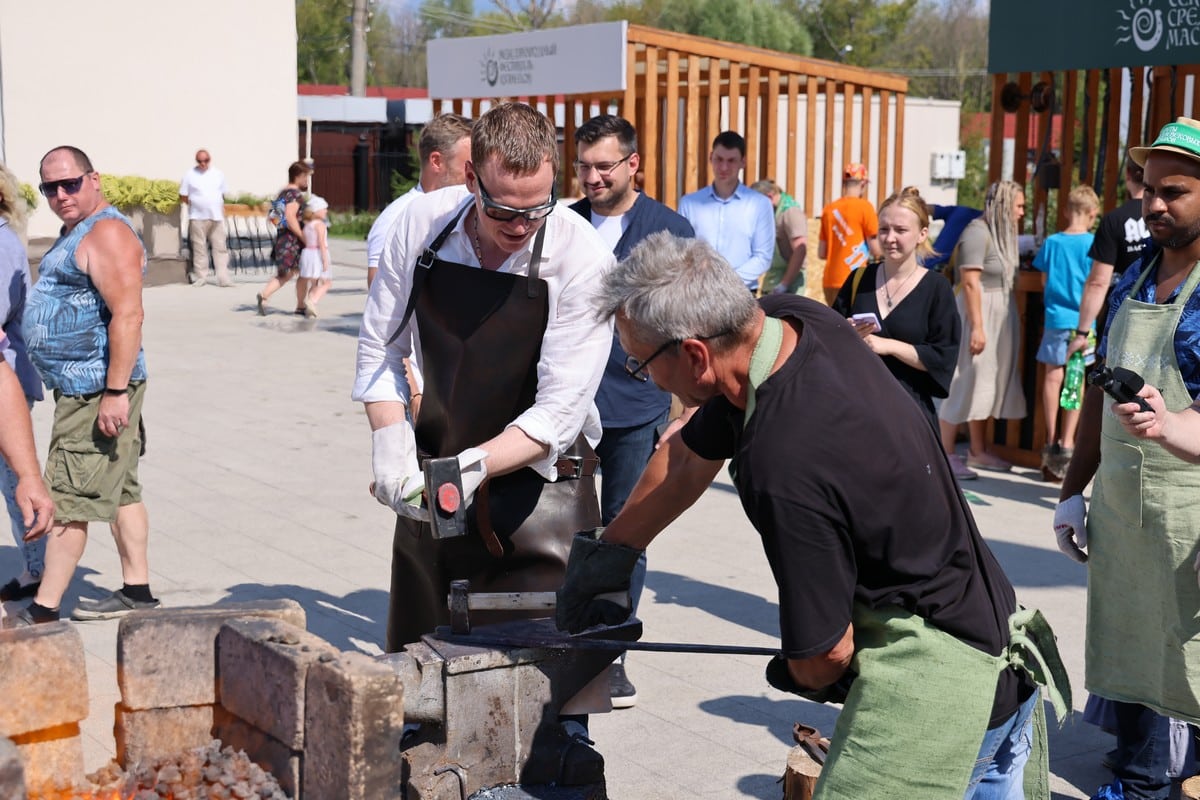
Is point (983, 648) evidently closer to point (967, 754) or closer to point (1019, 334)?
point (967, 754)

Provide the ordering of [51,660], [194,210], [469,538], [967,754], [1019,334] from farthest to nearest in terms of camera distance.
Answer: [194,210]
[1019,334]
[469,538]
[51,660]
[967,754]

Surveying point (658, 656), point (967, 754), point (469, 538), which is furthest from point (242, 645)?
point (658, 656)

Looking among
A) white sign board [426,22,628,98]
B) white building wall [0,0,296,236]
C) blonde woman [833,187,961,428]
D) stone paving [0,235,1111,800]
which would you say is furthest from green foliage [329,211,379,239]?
blonde woman [833,187,961,428]

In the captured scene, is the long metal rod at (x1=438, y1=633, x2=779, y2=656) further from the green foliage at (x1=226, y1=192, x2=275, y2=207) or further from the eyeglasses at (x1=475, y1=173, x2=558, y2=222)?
the green foliage at (x1=226, y1=192, x2=275, y2=207)

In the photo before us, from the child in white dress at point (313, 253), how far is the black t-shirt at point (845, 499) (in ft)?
42.1

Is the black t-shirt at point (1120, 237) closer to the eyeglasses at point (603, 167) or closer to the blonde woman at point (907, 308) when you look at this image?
the blonde woman at point (907, 308)

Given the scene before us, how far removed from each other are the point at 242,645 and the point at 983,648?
1.43 meters

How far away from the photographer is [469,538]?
10.9 feet

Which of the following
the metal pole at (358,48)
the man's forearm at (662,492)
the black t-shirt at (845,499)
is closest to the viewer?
the black t-shirt at (845,499)

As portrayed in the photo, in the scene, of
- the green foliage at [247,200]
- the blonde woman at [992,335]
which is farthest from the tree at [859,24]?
the blonde woman at [992,335]

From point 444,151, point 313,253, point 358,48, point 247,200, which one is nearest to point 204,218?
point 247,200

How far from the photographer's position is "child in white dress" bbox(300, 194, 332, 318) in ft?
A: 48.3

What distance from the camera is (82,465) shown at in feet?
17.0

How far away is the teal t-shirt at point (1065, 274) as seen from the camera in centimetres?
755
